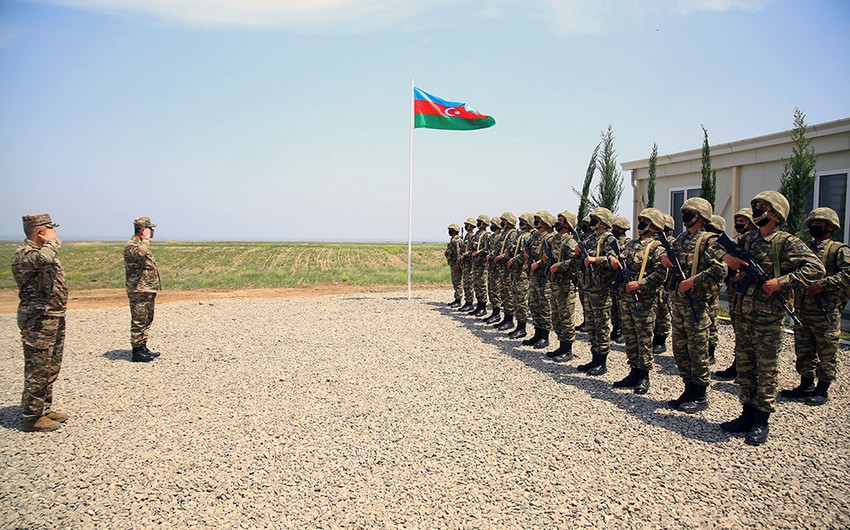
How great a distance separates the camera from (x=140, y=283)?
7.32 m

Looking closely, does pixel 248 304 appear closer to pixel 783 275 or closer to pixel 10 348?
pixel 10 348

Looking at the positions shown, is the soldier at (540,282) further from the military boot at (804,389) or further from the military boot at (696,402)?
the military boot at (804,389)

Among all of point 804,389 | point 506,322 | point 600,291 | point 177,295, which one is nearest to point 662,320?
point 600,291

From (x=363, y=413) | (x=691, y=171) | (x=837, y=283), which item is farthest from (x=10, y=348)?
(x=691, y=171)

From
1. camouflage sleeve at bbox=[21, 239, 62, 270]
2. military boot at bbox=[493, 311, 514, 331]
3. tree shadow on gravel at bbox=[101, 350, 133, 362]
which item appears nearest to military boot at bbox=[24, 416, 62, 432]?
camouflage sleeve at bbox=[21, 239, 62, 270]

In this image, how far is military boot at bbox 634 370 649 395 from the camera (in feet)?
19.2

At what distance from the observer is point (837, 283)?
5.03m

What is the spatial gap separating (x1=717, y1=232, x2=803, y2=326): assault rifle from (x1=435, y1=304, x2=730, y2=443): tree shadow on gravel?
4.44 ft

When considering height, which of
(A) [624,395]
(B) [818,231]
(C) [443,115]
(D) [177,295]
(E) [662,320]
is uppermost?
(C) [443,115]

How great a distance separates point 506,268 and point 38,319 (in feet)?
24.2

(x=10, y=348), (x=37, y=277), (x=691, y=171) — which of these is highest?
(x=691, y=171)

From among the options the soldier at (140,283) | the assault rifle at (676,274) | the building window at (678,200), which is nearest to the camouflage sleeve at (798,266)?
the assault rifle at (676,274)

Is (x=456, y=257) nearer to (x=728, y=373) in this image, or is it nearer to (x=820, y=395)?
(x=728, y=373)

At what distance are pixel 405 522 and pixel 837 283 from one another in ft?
16.0
